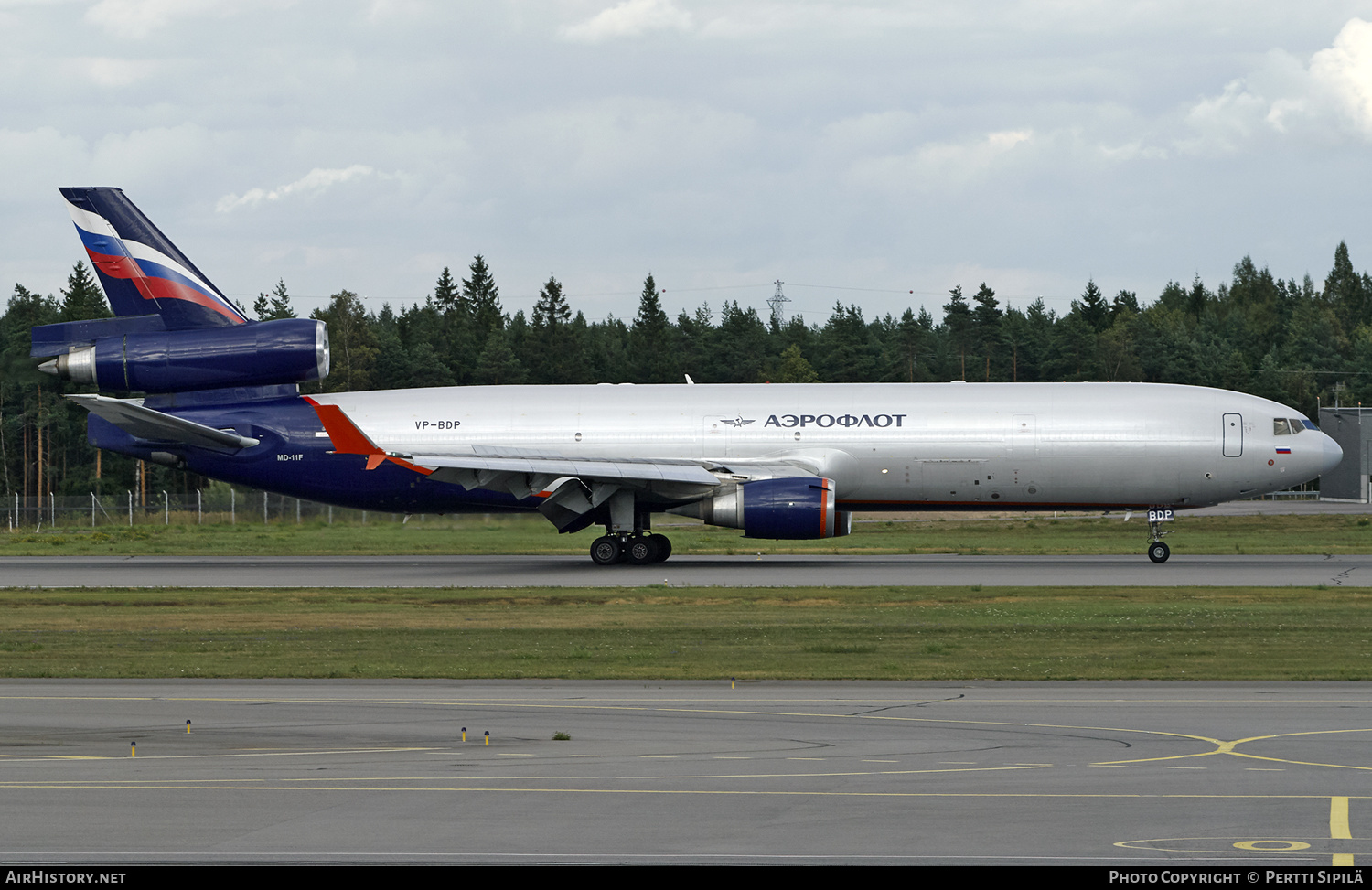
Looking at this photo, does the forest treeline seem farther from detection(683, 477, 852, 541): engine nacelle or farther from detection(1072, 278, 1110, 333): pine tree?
detection(683, 477, 852, 541): engine nacelle

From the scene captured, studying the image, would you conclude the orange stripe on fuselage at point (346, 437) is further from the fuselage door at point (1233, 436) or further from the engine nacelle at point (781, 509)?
the fuselage door at point (1233, 436)

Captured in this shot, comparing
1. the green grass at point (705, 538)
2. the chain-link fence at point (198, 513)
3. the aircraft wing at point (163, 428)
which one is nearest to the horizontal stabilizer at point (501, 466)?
the aircraft wing at point (163, 428)

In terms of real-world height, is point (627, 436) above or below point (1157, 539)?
above

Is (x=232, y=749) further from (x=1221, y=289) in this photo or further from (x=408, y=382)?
(x=1221, y=289)

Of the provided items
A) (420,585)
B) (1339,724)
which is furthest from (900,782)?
(420,585)

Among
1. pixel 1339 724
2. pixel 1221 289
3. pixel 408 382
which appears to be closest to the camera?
pixel 1339 724

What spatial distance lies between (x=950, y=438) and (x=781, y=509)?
5346mm

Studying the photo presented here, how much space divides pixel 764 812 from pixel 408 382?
107m

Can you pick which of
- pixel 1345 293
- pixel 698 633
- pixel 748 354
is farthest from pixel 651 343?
pixel 698 633

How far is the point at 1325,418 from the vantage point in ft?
302

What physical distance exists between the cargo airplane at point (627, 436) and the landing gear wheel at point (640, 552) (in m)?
0.09

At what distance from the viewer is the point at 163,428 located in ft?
124

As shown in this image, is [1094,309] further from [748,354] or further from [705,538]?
[705,538]

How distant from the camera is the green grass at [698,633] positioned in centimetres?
1838
